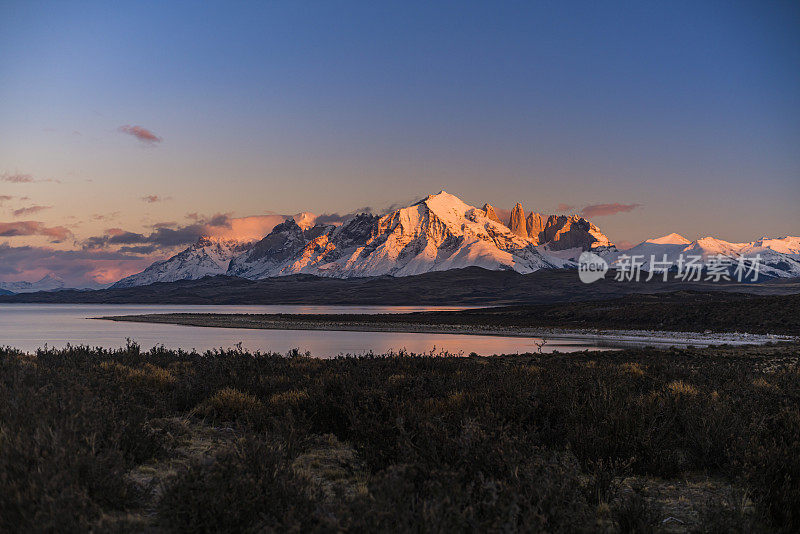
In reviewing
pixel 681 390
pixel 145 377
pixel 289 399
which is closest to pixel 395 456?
pixel 289 399

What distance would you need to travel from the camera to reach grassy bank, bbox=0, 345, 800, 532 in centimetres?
475

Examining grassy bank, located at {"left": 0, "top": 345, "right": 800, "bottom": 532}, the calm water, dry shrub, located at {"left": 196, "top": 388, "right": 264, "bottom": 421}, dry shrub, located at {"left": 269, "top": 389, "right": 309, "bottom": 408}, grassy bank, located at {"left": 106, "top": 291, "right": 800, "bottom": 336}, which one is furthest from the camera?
grassy bank, located at {"left": 106, "top": 291, "right": 800, "bottom": 336}

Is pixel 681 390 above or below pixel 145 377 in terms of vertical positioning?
above

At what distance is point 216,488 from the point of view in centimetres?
498

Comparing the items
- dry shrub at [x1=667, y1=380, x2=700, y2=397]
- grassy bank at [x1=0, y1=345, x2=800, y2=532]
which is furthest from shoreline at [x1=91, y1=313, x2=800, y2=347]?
grassy bank at [x1=0, y1=345, x2=800, y2=532]

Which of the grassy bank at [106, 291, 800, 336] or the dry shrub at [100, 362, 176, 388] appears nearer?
the dry shrub at [100, 362, 176, 388]

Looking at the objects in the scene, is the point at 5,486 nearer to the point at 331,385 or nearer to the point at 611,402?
the point at 331,385

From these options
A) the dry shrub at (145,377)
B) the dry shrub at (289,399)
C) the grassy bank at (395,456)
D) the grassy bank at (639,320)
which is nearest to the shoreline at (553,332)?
the grassy bank at (639,320)

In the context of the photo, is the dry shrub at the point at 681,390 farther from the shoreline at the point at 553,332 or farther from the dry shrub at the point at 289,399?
the shoreline at the point at 553,332

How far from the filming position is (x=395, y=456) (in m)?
6.94

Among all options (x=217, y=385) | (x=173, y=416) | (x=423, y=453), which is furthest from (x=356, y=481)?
(x=217, y=385)

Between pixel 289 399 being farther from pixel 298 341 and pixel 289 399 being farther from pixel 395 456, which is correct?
pixel 298 341

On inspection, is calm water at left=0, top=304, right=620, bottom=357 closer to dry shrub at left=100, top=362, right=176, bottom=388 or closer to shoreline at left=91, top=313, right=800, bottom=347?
shoreline at left=91, top=313, right=800, bottom=347

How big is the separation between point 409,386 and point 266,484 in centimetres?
551
